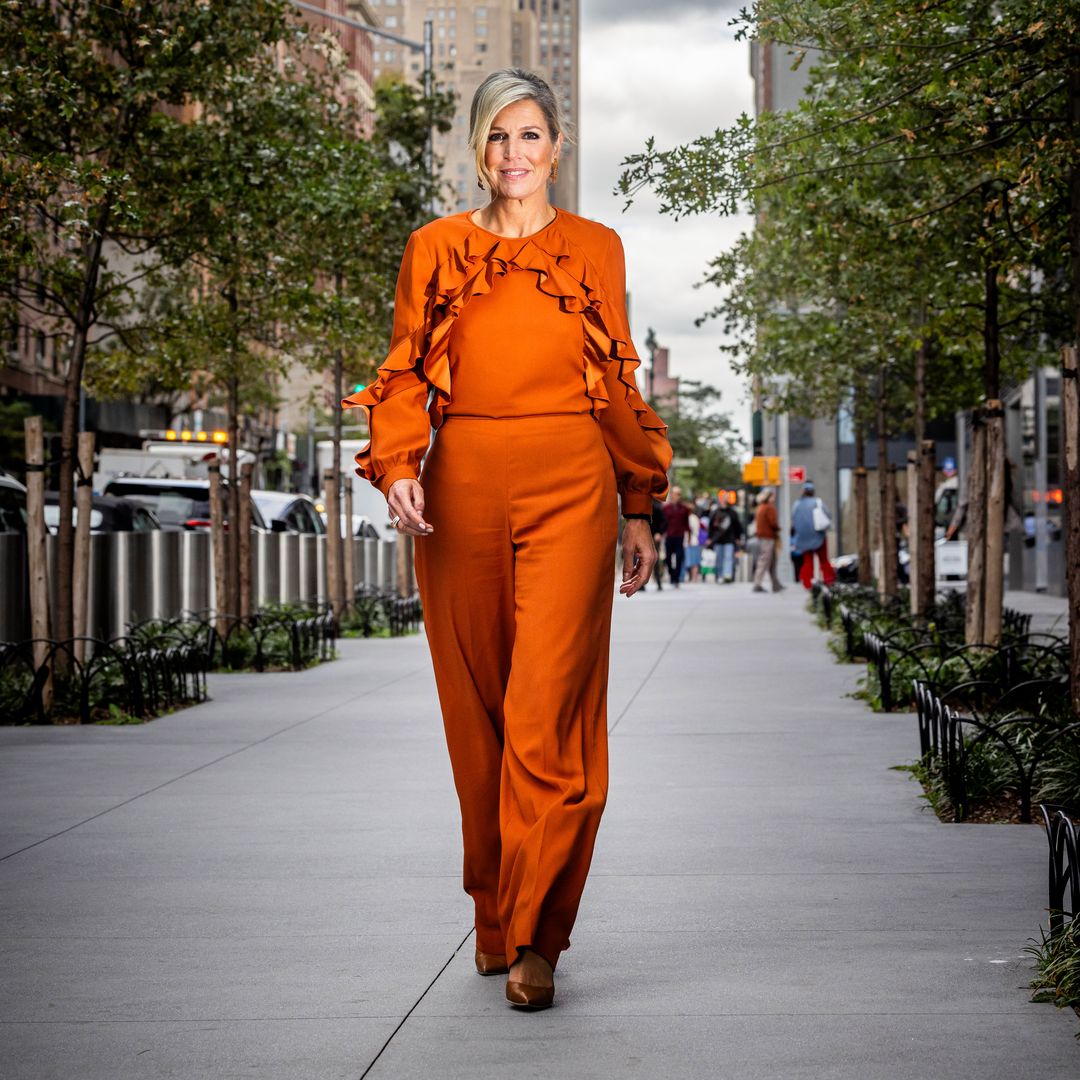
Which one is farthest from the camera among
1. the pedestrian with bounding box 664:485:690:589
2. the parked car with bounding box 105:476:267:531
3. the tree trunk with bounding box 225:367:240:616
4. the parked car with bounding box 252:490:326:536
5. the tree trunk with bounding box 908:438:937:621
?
the pedestrian with bounding box 664:485:690:589

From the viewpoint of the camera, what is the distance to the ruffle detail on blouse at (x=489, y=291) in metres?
4.83

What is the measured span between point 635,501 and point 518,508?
0.45 m

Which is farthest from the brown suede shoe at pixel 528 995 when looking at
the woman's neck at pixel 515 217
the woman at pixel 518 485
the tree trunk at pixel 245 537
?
the tree trunk at pixel 245 537

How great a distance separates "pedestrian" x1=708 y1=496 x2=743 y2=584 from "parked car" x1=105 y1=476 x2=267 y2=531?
16377 millimetres

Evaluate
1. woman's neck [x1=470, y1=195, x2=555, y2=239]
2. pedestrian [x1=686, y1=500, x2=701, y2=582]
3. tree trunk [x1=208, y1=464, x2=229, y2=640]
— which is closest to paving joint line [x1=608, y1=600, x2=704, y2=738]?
tree trunk [x1=208, y1=464, x2=229, y2=640]

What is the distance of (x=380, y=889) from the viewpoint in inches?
254

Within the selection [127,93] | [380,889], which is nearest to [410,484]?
[380,889]

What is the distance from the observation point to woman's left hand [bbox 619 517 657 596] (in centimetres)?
511

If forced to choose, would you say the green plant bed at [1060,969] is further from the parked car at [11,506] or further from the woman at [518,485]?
the parked car at [11,506]

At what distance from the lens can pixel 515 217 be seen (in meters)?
4.96

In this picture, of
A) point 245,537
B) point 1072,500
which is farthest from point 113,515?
point 1072,500

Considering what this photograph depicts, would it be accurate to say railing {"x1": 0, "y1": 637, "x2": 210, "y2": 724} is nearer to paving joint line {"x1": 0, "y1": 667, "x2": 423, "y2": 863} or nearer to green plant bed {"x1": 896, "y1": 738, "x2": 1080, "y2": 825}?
Answer: paving joint line {"x1": 0, "y1": 667, "x2": 423, "y2": 863}

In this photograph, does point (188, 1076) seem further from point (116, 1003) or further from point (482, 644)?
point (482, 644)

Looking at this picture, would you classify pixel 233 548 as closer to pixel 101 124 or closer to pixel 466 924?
pixel 101 124
